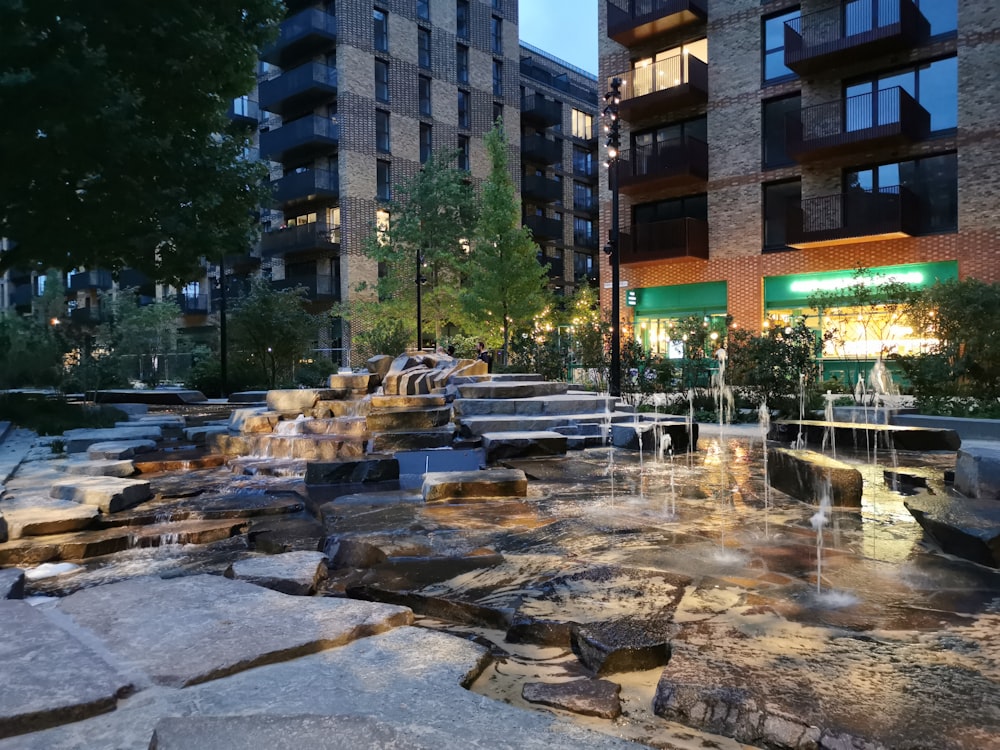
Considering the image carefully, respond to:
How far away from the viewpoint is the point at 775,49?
24781 millimetres

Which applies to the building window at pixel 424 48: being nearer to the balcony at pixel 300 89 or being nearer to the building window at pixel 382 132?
the building window at pixel 382 132

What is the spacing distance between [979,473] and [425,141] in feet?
123

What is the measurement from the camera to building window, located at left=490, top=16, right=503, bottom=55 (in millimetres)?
43281

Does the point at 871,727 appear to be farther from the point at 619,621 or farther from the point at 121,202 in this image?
the point at 121,202

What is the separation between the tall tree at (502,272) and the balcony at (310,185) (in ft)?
40.9

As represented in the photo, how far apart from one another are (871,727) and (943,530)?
9.84 feet

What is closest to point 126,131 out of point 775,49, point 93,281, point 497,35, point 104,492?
point 104,492

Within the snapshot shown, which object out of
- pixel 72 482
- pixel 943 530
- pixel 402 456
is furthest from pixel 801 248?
pixel 72 482

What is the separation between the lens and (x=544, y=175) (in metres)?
47.9

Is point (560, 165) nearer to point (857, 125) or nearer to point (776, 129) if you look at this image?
point (776, 129)

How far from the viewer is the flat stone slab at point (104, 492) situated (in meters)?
6.92

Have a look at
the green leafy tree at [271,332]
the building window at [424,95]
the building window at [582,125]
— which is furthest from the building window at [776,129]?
the building window at [582,125]

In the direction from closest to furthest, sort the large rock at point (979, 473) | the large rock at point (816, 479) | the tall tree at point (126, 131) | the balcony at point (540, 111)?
the large rock at point (979, 473)
the large rock at point (816, 479)
the tall tree at point (126, 131)
the balcony at point (540, 111)

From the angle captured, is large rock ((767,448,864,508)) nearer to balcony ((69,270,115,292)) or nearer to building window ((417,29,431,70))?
building window ((417,29,431,70))
